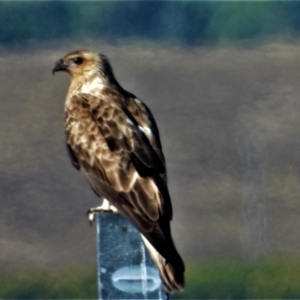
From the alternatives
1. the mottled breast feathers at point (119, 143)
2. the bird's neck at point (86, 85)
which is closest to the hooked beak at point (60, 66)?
the bird's neck at point (86, 85)

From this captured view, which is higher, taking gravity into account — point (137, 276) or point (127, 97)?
point (127, 97)

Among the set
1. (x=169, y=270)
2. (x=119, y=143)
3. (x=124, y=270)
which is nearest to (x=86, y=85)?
(x=119, y=143)

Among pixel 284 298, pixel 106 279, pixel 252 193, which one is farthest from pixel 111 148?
pixel 252 193

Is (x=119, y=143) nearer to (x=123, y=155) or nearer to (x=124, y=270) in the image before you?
(x=123, y=155)

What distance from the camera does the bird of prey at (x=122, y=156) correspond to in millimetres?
5899

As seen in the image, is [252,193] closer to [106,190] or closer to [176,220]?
[176,220]

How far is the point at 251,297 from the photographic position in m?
8.91

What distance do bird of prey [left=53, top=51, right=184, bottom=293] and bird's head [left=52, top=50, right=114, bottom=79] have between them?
0.06 feet

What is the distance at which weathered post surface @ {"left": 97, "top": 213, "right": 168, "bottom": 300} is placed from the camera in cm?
513

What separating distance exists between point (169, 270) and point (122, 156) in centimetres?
116

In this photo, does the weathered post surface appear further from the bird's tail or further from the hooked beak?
the hooked beak

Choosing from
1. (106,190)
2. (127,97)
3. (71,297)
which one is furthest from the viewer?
(71,297)

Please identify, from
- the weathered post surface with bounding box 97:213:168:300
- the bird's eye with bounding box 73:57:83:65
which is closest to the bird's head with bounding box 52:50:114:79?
the bird's eye with bounding box 73:57:83:65

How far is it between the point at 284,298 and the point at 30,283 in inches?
64.2
